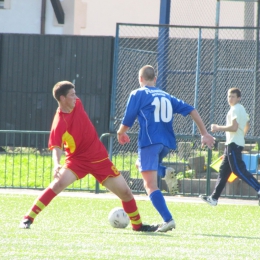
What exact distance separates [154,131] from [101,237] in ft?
4.61

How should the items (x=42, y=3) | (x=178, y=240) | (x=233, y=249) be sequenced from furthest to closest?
(x=42, y=3) → (x=178, y=240) → (x=233, y=249)

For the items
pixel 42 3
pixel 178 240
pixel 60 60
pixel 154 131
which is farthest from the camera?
pixel 42 3

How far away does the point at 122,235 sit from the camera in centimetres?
811

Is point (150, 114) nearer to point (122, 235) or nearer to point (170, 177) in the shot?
point (170, 177)

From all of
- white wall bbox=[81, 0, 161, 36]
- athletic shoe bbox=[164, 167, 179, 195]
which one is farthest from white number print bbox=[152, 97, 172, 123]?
white wall bbox=[81, 0, 161, 36]

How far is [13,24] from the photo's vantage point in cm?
2547

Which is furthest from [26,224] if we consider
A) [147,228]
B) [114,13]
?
[114,13]

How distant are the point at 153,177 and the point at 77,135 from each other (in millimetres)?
913

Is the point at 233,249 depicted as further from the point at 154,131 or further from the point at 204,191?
the point at 204,191

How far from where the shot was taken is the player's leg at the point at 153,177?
8516mm

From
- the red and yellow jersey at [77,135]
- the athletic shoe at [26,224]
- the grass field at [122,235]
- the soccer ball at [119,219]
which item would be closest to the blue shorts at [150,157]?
the red and yellow jersey at [77,135]

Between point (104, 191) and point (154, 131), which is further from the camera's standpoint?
point (104, 191)

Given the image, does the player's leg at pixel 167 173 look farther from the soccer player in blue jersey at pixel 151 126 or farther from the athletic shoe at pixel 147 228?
the athletic shoe at pixel 147 228

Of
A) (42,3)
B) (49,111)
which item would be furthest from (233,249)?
(42,3)
